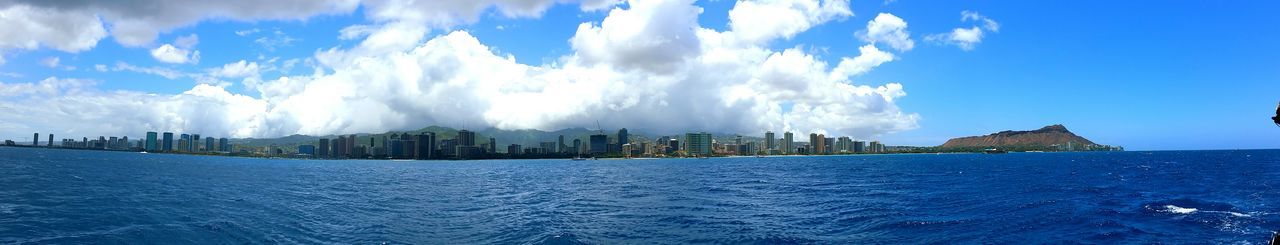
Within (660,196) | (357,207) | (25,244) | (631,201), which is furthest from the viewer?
(660,196)

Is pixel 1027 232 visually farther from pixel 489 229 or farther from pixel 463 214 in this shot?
pixel 463 214

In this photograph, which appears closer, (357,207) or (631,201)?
(357,207)

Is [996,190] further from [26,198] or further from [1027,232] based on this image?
[26,198]

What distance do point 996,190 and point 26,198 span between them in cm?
9583

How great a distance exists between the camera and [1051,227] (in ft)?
139

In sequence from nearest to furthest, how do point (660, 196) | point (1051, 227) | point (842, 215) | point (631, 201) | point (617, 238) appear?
point (617, 238) → point (1051, 227) → point (842, 215) → point (631, 201) → point (660, 196)

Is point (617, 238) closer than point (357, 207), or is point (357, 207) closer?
point (617, 238)

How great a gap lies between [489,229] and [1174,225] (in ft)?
153

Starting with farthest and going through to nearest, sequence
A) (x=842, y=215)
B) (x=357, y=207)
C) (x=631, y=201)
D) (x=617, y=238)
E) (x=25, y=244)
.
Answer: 1. (x=631, y=201)
2. (x=357, y=207)
3. (x=842, y=215)
4. (x=617, y=238)
5. (x=25, y=244)

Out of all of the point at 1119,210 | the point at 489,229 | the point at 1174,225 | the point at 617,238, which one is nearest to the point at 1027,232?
the point at 1174,225

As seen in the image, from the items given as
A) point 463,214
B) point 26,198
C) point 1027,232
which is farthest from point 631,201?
point 26,198

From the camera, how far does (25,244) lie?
31.2 m

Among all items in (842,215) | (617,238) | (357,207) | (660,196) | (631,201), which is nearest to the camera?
(617,238)

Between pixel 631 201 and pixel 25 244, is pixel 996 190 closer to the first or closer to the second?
pixel 631 201
